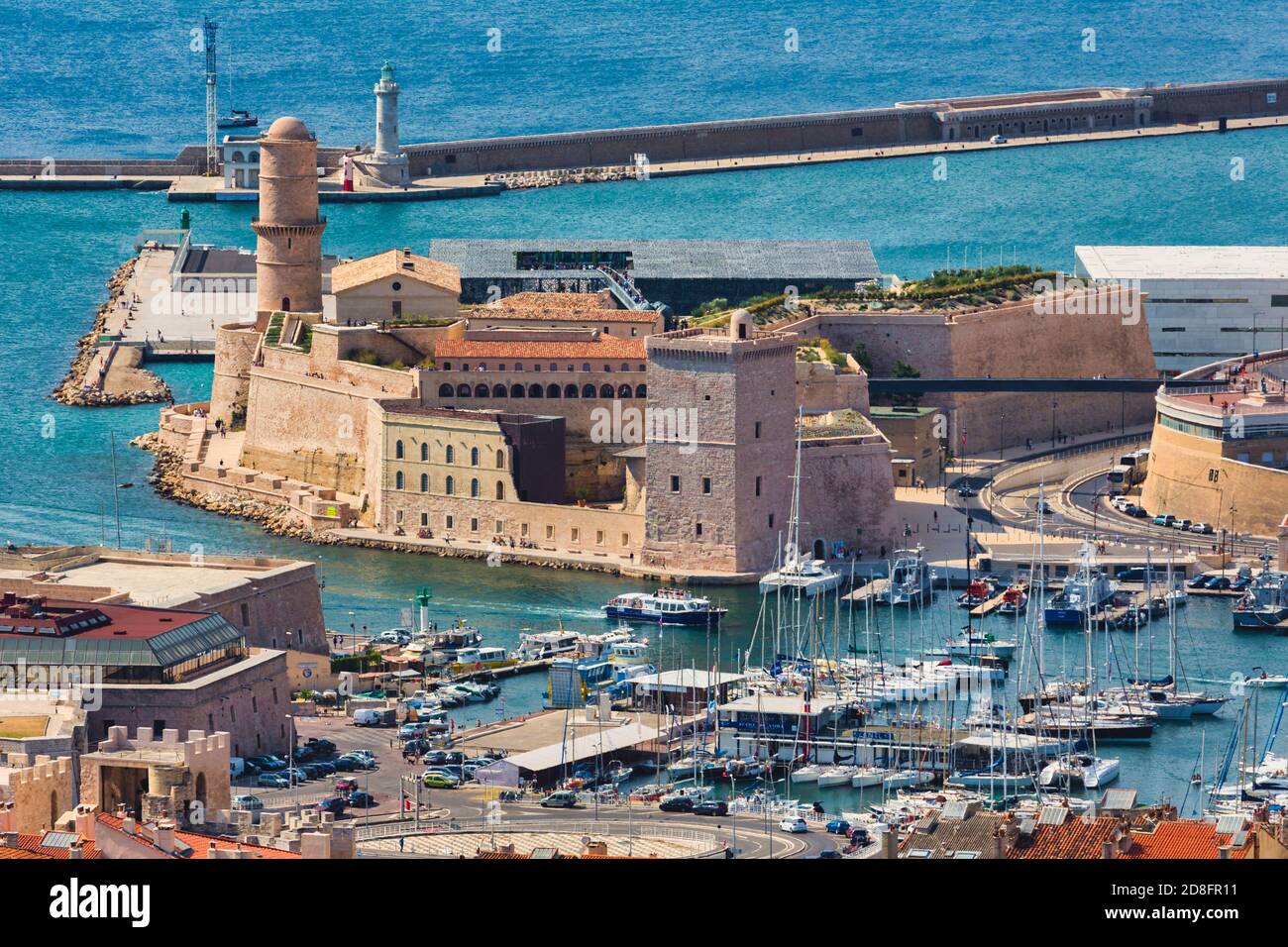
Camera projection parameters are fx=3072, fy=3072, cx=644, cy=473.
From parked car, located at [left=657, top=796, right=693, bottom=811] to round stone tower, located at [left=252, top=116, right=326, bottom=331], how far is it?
127 feet

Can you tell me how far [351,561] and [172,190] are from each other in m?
70.1

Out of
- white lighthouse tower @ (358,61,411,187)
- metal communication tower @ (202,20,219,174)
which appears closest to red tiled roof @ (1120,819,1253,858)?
white lighthouse tower @ (358,61,411,187)

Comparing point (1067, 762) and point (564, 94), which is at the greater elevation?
point (564, 94)

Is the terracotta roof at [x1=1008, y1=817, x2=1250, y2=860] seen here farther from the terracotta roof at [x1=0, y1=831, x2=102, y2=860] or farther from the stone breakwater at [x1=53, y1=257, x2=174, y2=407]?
the stone breakwater at [x1=53, y1=257, x2=174, y2=407]

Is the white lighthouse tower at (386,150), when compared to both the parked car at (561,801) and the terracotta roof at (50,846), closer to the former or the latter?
the parked car at (561,801)

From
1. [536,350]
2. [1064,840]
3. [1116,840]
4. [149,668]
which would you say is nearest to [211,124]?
[536,350]

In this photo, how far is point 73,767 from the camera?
33906 mm

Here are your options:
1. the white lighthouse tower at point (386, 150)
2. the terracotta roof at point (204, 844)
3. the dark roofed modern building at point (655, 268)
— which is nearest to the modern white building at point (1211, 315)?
the dark roofed modern building at point (655, 268)

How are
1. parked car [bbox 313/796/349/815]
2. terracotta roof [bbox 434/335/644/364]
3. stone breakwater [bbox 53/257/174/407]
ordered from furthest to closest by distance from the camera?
stone breakwater [bbox 53/257/174/407], terracotta roof [bbox 434/335/644/364], parked car [bbox 313/796/349/815]

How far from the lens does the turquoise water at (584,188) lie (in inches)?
2472

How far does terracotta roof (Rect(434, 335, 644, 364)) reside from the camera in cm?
6825

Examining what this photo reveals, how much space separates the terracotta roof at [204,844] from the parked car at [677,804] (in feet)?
32.4
